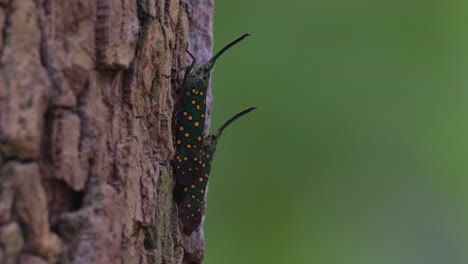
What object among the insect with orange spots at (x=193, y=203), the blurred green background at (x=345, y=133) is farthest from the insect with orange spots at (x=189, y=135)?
the blurred green background at (x=345, y=133)

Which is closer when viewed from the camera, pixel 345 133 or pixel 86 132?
pixel 86 132

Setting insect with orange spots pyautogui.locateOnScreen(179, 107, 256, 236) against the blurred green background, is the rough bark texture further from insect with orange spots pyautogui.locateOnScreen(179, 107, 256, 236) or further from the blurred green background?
the blurred green background

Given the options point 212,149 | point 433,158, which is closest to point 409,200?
point 433,158

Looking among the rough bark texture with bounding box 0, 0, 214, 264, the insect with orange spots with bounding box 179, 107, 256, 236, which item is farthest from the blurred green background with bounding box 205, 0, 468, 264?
the rough bark texture with bounding box 0, 0, 214, 264

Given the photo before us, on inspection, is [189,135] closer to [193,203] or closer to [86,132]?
[193,203]

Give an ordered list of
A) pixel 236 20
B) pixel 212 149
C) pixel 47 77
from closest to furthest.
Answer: pixel 47 77
pixel 212 149
pixel 236 20

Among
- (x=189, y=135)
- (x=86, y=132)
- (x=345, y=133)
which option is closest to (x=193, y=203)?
(x=189, y=135)

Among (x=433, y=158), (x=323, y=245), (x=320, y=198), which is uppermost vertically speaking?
(x=433, y=158)

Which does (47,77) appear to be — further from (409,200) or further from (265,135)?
(409,200)
